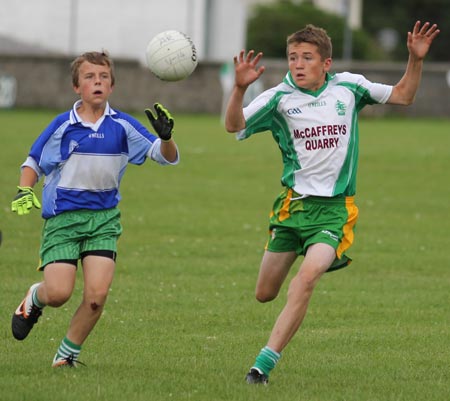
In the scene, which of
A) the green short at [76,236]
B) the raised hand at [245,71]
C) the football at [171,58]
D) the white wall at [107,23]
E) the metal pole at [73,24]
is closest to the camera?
the raised hand at [245,71]

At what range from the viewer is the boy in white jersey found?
24.9 feet

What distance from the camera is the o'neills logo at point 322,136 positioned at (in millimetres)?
7652

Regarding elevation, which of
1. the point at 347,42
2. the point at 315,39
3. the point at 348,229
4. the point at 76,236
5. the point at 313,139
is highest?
the point at 315,39

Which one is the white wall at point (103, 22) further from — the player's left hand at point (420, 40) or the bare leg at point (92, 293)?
the bare leg at point (92, 293)

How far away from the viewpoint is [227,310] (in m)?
10.1

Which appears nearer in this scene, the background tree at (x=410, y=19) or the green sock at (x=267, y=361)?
the green sock at (x=267, y=361)

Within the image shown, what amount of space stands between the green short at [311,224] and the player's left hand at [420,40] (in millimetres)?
1043

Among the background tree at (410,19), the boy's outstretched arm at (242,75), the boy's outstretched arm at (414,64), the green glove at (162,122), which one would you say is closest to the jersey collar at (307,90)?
the boy's outstretched arm at (414,64)

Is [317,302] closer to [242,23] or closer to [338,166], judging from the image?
[338,166]

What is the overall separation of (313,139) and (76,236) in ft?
5.39

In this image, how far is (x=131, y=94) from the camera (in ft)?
144

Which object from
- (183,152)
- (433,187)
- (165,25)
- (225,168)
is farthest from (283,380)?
(165,25)

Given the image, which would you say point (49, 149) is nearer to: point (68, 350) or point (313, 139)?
point (68, 350)

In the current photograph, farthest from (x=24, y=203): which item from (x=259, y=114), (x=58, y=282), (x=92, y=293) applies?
(x=259, y=114)
